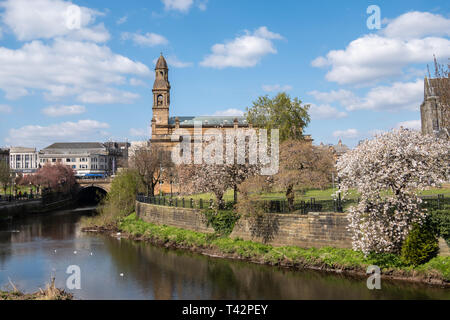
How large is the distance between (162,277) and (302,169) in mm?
11761

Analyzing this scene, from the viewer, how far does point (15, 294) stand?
1731 cm

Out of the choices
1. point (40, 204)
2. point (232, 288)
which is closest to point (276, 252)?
point (232, 288)

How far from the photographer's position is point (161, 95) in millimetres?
88000

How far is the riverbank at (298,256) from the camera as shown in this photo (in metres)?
19.2

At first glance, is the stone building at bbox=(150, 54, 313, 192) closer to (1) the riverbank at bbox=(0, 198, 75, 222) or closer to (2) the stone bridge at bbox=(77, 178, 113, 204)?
(2) the stone bridge at bbox=(77, 178, 113, 204)

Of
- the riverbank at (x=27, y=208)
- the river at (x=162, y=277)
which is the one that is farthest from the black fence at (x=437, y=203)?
the riverbank at (x=27, y=208)

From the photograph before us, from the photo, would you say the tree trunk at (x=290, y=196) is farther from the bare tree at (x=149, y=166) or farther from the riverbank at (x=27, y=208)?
the riverbank at (x=27, y=208)

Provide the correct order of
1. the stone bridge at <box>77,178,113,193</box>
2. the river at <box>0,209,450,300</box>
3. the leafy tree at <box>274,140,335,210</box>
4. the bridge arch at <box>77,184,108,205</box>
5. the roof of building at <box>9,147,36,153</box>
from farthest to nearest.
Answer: the roof of building at <box>9,147,36,153</box> < the bridge arch at <box>77,184,108,205</box> < the stone bridge at <box>77,178,113,193</box> < the leafy tree at <box>274,140,335,210</box> < the river at <box>0,209,450,300</box>

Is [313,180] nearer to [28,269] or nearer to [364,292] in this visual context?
[364,292]

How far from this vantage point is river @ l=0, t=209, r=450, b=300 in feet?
62.5

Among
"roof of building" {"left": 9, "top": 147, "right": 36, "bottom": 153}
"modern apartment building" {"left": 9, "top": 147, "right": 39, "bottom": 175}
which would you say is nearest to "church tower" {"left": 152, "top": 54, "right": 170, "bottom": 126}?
"modern apartment building" {"left": 9, "top": 147, "right": 39, "bottom": 175}

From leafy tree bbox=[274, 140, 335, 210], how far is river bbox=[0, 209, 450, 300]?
585cm

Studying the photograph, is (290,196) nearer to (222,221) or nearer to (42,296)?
(222,221)

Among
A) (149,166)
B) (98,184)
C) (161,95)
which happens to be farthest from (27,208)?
(161,95)
